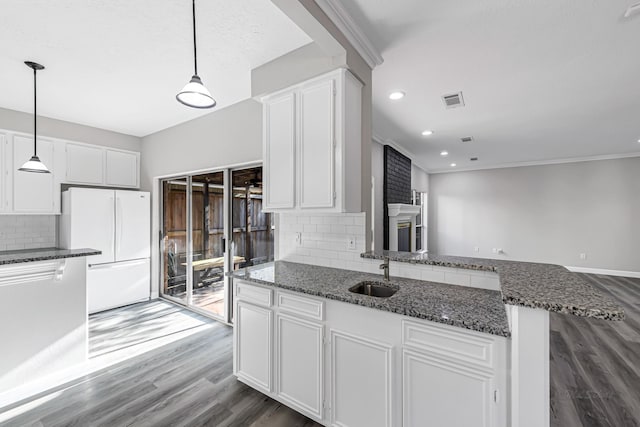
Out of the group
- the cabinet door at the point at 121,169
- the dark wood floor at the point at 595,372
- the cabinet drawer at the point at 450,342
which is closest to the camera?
the cabinet drawer at the point at 450,342

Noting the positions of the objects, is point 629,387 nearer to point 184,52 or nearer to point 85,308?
point 184,52

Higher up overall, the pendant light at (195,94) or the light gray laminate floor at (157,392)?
the pendant light at (195,94)

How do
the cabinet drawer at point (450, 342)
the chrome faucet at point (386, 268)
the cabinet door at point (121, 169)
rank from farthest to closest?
1. the cabinet door at point (121, 169)
2. the chrome faucet at point (386, 268)
3. the cabinet drawer at point (450, 342)

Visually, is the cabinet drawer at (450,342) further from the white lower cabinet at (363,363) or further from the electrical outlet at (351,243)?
the electrical outlet at (351,243)

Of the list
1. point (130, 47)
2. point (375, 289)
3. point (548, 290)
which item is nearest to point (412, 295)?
point (375, 289)

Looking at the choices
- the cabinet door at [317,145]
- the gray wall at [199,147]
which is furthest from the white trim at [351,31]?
the gray wall at [199,147]

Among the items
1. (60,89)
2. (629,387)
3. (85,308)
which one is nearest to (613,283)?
(629,387)

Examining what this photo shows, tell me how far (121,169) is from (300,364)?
14.4 feet

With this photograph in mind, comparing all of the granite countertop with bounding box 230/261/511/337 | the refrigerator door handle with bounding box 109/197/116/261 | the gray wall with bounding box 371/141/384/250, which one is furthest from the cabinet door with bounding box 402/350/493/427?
the refrigerator door handle with bounding box 109/197/116/261

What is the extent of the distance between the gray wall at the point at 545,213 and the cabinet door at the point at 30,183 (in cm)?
845

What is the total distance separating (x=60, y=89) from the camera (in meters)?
3.05

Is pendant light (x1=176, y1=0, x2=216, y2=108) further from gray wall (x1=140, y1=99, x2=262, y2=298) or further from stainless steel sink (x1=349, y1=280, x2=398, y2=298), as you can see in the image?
stainless steel sink (x1=349, y1=280, x2=398, y2=298)

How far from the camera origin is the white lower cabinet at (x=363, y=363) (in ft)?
4.42

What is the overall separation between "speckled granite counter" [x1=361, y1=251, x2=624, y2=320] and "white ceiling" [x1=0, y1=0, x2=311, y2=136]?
7.21 feet
